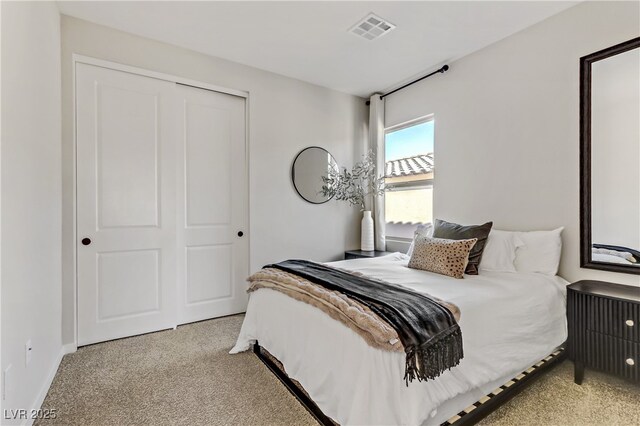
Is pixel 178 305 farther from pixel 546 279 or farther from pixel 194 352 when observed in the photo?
pixel 546 279

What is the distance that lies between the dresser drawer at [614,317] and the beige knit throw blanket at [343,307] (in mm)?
1051

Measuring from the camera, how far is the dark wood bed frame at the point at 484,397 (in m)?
1.56

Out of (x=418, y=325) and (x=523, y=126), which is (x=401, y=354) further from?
(x=523, y=126)

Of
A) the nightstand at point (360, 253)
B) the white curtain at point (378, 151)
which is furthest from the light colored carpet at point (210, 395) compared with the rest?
the white curtain at point (378, 151)

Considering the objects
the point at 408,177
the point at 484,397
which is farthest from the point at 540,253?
the point at 408,177

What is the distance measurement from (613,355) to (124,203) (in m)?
3.76

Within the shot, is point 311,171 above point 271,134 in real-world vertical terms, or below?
below

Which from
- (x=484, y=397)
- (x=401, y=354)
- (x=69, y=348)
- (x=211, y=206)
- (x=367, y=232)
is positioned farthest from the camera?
(x=367, y=232)

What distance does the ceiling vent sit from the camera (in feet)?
8.47

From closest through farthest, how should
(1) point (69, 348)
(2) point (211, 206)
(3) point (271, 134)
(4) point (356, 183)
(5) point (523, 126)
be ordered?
1. (1) point (69, 348)
2. (5) point (523, 126)
3. (2) point (211, 206)
4. (3) point (271, 134)
5. (4) point (356, 183)

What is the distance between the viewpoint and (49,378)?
6.63ft

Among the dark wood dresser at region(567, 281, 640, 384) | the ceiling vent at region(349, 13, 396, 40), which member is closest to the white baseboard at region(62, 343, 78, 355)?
the ceiling vent at region(349, 13, 396, 40)

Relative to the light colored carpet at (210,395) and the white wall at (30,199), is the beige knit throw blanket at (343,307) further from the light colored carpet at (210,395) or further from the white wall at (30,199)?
the white wall at (30,199)

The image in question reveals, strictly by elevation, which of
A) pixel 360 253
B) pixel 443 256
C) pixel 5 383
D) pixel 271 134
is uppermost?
pixel 271 134
